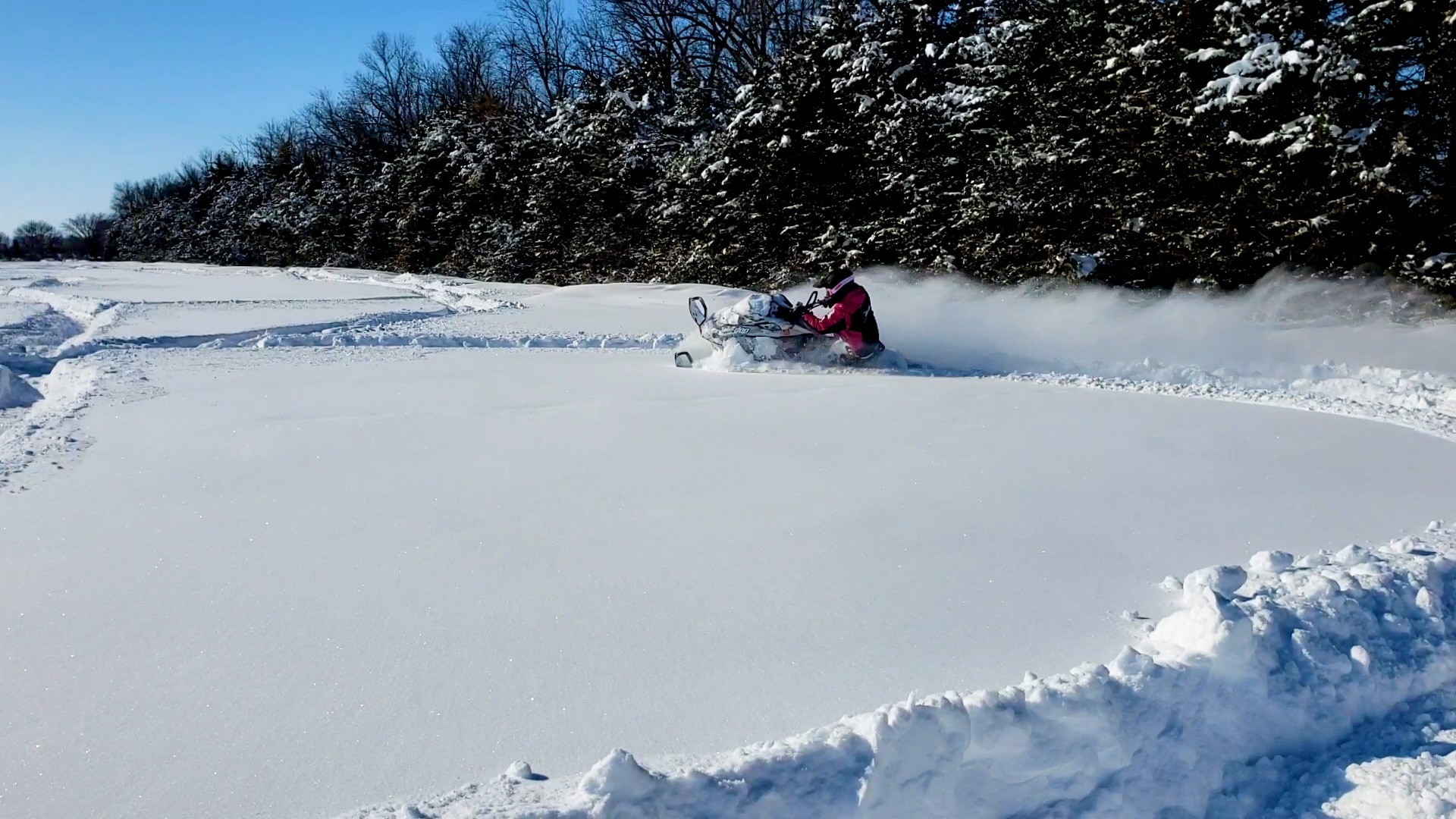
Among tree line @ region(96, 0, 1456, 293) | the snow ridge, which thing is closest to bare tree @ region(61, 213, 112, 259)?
tree line @ region(96, 0, 1456, 293)

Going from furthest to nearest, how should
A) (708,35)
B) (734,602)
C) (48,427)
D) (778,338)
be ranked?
(708,35) < (778,338) < (48,427) < (734,602)

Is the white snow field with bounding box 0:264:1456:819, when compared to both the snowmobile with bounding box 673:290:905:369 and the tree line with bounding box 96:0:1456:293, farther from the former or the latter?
the tree line with bounding box 96:0:1456:293

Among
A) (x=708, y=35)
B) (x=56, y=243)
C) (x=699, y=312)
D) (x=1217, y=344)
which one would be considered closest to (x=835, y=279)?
(x=699, y=312)

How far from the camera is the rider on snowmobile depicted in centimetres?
1023

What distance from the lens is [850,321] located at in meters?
10.2

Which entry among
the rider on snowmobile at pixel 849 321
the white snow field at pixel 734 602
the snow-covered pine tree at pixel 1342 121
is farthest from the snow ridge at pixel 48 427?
the snow-covered pine tree at pixel 1342 121

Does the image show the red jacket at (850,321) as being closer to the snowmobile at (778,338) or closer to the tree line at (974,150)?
the snowmobile at (778,338)

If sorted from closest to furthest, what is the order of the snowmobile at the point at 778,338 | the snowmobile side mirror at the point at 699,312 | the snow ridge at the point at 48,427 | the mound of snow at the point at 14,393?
the snow ridge at the point at 48,427
the mound of snow at the point at 14,393
the snowmobile at the point at 778,338
the snowmobile side mirror at the point at 699,312

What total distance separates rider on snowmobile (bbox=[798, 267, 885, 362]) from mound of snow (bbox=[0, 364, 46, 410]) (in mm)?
7763

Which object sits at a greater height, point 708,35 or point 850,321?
point 708,35

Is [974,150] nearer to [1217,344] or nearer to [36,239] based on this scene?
[1217,344]

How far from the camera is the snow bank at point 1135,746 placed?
98.8 inches

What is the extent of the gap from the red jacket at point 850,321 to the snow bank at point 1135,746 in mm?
6914

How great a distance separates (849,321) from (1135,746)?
25.2ft
